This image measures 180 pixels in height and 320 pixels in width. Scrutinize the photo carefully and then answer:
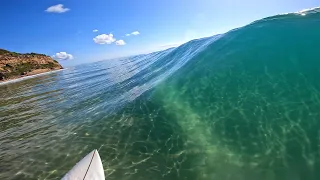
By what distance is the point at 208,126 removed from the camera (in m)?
9.08

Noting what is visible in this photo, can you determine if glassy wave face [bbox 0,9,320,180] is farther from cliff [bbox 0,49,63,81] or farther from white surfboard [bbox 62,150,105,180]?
cliff [bbox 0,49,63,81]

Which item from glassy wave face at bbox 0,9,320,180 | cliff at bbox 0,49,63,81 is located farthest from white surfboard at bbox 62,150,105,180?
cliff at bbox 0,49,63,81

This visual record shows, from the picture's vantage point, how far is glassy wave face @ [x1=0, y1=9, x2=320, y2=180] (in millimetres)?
7066

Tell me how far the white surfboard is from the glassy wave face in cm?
108

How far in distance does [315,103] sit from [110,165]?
7.83m

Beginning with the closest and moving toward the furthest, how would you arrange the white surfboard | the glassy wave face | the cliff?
the white surfboard
the glassy wave face
the cliff

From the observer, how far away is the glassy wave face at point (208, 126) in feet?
23.2

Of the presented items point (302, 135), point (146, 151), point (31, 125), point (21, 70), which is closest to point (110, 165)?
point (146, 151)

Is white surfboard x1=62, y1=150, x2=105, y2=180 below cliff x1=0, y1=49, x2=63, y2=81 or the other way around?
below

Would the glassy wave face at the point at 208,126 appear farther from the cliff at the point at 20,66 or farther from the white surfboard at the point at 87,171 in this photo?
the cliff at the point at 20,66

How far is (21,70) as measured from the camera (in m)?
96.2

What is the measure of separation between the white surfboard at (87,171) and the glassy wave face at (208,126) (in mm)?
1081

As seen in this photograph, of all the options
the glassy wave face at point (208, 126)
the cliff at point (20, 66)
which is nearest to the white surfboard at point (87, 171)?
the glassy wave face at point (208, 126)

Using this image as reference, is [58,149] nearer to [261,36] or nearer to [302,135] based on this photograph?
[302,135]
